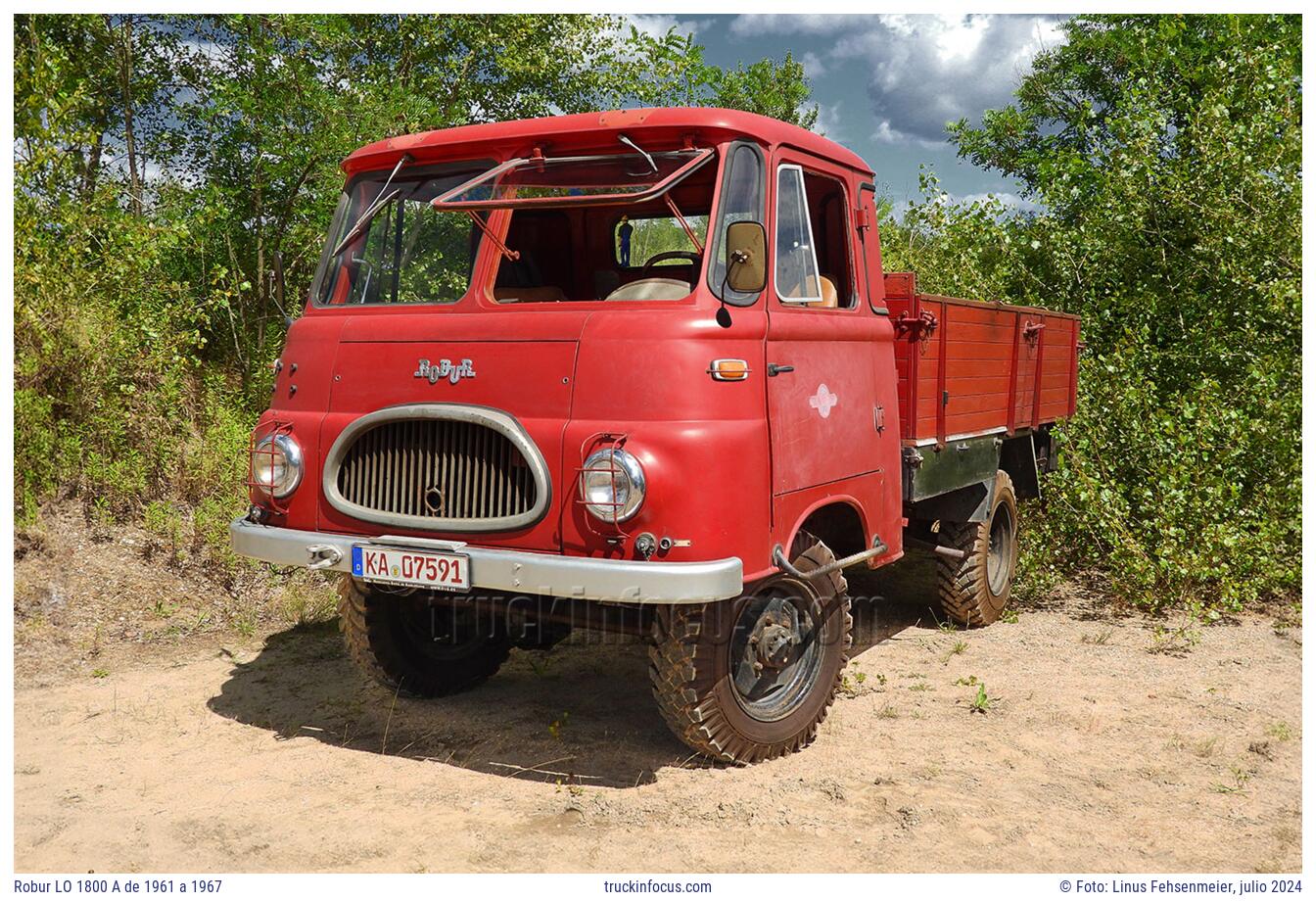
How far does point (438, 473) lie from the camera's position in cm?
459

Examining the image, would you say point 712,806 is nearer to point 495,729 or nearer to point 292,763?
point 495,729

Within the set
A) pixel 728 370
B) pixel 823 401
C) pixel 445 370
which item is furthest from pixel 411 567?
pixel 823 401

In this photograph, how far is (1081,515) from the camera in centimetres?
795

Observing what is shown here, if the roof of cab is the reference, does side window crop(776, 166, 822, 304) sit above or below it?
below

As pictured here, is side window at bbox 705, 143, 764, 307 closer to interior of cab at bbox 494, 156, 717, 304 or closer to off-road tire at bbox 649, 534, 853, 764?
interior of cab at bbox 494, 156, 717, 304

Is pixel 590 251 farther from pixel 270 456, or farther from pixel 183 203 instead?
pixel 183 203

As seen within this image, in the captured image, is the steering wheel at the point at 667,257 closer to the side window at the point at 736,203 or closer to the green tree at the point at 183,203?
the side window at the point at 736,203

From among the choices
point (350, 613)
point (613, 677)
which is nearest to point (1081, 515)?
point (613, 677)

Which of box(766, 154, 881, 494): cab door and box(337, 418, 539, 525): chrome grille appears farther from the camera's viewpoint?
box(766, 154, 881, 494): cab door

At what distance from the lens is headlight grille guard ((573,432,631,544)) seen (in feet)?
13.7

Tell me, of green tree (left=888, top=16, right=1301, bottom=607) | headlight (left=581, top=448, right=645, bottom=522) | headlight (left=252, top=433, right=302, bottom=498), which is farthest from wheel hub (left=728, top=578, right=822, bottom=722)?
green tree (left=888, top=16, right=1301, bottom=607)

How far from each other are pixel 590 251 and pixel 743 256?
1.70 meters

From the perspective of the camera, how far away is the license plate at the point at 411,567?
172 inches

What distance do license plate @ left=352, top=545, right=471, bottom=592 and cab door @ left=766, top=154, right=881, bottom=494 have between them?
4.13ft
